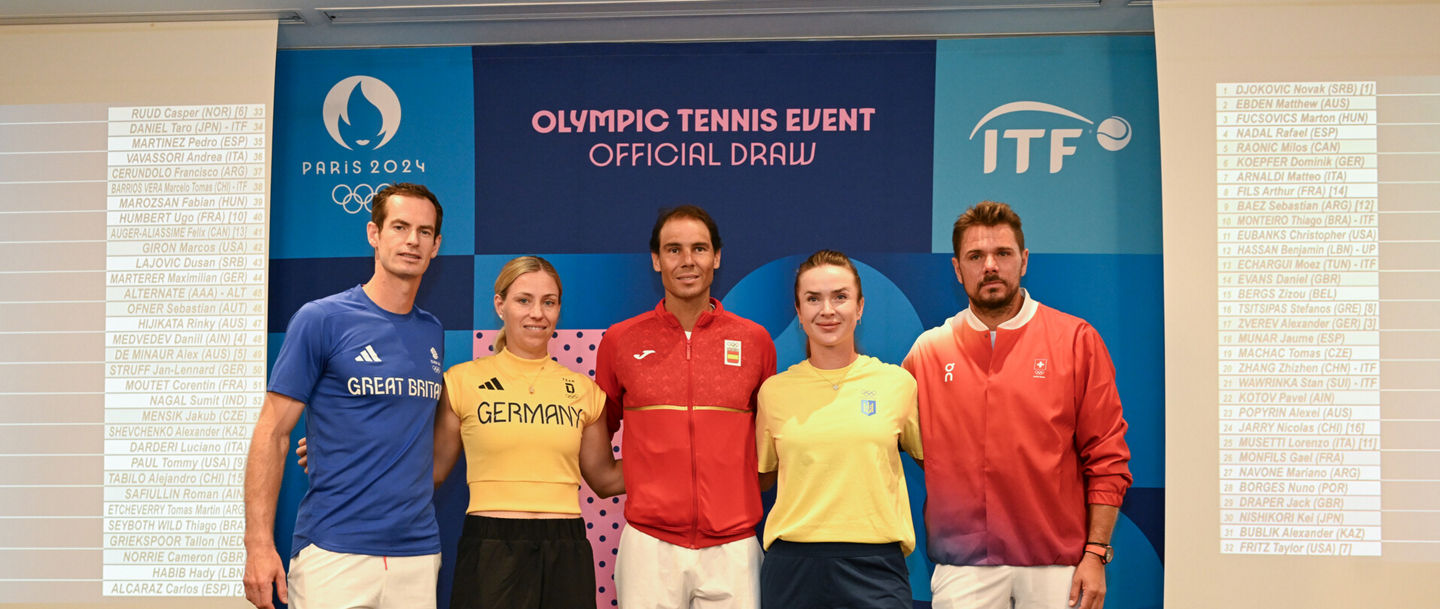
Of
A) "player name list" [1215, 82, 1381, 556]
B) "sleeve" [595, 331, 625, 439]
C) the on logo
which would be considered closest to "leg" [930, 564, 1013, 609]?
"player name list" [1215, 82, 1381, 556]

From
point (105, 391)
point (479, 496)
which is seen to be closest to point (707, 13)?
point (479, 496)

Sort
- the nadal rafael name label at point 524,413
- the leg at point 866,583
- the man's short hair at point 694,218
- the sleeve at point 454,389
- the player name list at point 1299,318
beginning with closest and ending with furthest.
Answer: the leg at point 866,583 < the nadal rafael name label at point 524,413 < the sleeve at point 454,389 < the man's short hair at point 694,218 < the player name list at point 1299,318

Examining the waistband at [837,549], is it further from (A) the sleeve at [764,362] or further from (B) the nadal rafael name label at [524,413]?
(B) the nadal rafael name label at [524,413]

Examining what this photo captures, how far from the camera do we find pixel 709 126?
3.70 m

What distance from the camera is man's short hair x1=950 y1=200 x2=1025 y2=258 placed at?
10.6 feet

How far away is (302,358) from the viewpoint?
286 centimetres

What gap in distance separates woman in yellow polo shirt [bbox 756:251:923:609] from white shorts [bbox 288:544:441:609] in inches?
45.8

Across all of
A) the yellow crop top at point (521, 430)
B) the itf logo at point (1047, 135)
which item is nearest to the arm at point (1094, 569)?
the itf logo at point (1047, 135)

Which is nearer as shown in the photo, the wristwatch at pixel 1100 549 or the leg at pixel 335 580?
Result: the leg at pixel 335 580

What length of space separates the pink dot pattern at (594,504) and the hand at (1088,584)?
1.74 m

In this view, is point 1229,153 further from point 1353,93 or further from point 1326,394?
point 1326,394

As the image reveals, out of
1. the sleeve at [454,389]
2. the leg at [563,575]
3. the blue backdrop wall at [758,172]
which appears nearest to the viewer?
the leg at [563,575]

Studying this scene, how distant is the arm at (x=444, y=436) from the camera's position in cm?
311

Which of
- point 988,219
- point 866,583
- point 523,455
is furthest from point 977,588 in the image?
point 523,455
